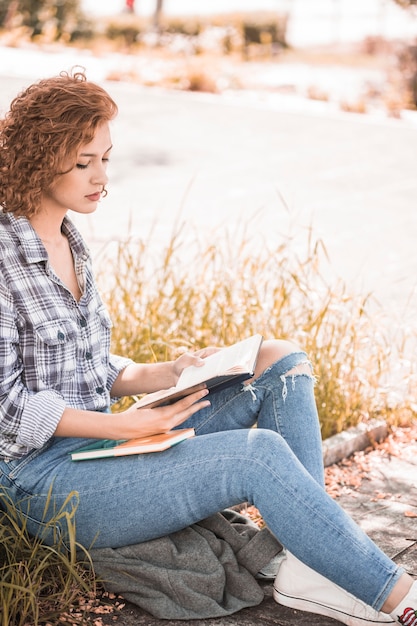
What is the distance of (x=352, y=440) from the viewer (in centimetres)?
358

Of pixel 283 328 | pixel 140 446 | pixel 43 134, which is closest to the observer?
pixel 140 446

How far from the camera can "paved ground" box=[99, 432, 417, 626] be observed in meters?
2.39

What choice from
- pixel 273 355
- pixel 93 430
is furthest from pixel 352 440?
pixel 93 430

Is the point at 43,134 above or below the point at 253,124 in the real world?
above

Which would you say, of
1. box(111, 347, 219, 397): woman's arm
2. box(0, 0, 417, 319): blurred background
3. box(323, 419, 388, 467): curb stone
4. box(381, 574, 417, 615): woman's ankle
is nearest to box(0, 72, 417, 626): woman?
box(381, 574, 417, 615): woman's ankle

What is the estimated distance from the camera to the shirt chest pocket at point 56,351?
7.88ft

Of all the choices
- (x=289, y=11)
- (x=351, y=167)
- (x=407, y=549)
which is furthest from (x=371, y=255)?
(x=289, y=11)

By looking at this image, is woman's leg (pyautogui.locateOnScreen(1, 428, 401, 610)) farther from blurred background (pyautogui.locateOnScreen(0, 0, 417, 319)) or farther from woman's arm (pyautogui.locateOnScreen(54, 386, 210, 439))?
blurred background (pyautogui.locateOnScreen(0, 0, 417, 319))

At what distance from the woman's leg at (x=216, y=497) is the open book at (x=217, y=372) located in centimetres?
13

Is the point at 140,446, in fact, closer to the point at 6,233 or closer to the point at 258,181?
the point at 6,233

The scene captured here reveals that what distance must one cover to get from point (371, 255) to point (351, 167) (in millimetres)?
4016

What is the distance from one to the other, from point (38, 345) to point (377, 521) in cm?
135

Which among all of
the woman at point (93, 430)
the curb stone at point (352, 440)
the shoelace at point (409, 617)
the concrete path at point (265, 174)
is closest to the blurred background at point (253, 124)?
the concrete path at point (265, 174)

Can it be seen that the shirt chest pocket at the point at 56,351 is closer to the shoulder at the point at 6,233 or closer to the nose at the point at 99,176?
the shoulder at the point at 6,233
